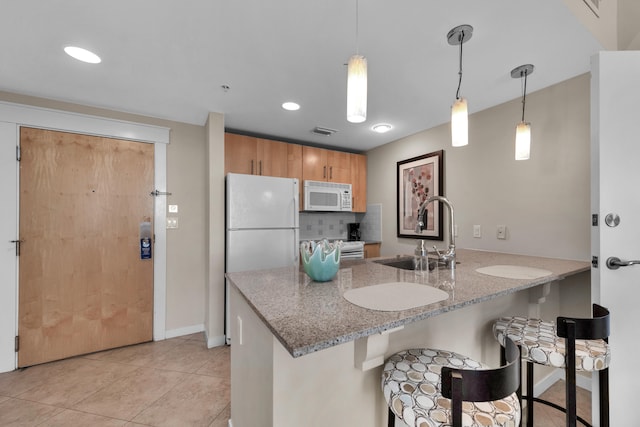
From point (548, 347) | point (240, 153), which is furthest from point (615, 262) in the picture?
point (240, 153)

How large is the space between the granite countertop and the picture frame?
117cm

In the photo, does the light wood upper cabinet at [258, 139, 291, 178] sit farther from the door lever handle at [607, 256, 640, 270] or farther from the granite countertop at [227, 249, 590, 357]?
the door lever handle at [607, 256, 640, 270]

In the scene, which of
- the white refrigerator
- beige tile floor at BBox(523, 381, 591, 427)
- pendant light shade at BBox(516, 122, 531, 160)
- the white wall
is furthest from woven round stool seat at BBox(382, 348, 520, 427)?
the white refrigerator

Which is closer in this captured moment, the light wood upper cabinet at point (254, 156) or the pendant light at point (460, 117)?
the pendant light at point (460, 117)

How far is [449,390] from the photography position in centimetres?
65

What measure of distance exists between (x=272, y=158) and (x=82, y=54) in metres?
1.73

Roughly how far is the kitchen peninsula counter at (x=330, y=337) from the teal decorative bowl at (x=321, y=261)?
0.15 feet

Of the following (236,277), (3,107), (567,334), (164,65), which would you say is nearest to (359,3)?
(164,65)

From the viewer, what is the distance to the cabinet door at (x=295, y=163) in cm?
314

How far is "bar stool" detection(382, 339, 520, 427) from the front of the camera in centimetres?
64

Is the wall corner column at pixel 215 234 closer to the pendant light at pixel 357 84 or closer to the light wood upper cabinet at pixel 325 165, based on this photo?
the light wood upper cabinet at pixel 325 165

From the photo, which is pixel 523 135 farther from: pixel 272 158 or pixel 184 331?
pixel 184 331

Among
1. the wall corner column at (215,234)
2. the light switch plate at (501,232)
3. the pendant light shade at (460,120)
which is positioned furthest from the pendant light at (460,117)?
the wall corner column at (215,234)

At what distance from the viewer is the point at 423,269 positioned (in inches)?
59.2
